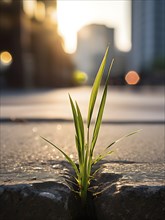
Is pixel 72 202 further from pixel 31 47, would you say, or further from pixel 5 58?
pixel 31 47

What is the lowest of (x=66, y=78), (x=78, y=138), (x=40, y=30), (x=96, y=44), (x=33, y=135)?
(x=96, y=44)

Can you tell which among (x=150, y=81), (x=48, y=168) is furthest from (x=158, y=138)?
(x=150, y=81)

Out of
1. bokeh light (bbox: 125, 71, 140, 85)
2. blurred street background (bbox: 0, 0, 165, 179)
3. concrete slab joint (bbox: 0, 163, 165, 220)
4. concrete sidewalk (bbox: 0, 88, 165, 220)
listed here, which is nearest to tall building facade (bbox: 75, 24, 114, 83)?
blurred street background (bbox: 0, 0, 165, 179)

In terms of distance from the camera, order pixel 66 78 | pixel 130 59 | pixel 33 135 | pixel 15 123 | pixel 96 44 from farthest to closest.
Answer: pixel 96 44
pixel 130 59
pixel 66 78
pixel 15 123
pixel 33 135

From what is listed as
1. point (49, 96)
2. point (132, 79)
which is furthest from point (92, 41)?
point (49, 96)

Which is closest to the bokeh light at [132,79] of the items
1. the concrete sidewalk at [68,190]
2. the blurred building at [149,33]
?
the concrete sidewalk at [68,190]

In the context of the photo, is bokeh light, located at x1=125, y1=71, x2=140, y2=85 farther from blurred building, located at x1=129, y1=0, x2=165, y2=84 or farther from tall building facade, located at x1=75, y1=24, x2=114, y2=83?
tall building facade, located at x1=75, y1=24, x2=114, y2=83

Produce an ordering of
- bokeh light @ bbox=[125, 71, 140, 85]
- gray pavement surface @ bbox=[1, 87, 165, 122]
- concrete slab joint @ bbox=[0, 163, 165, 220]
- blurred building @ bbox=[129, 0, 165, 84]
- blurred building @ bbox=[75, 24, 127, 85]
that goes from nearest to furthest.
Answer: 1. concrete slab joint @ bbox=[0, 163, 165, 220]
2. gray pavement surface @ bbox=[1, 87, 165, 122]
3. bokeh light @ bbox=[125, 71, 140, 85]
4. blurred building @ bbox=[129, 0, 165, 84]
5. blurred building @ bbox=[75, 24, 127, 85]

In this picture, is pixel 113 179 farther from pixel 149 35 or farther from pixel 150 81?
pixel 149 35
